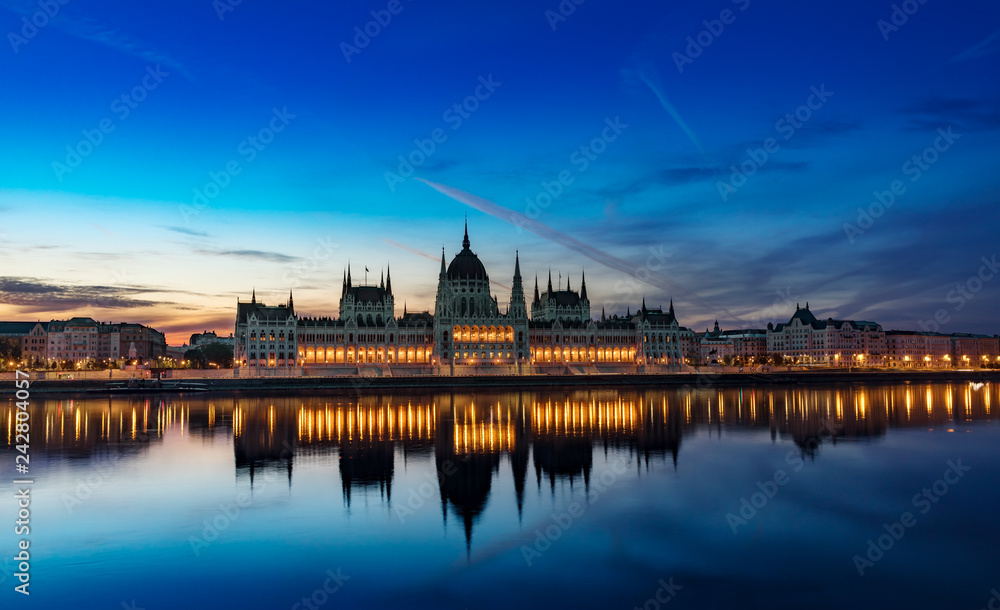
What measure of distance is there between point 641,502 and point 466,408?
36486 millimetres

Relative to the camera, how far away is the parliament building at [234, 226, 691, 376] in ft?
421

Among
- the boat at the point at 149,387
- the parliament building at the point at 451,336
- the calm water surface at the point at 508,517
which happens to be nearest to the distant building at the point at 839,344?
the parliament building at the point at 451,336

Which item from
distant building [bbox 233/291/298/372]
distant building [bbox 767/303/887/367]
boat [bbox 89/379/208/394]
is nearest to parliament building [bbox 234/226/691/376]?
distant building [bbox 233/291/298/372]

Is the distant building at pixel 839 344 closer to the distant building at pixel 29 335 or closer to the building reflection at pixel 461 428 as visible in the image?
the building reflection at pixel 461 428

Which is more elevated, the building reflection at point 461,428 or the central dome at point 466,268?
the central dome at point 466,268

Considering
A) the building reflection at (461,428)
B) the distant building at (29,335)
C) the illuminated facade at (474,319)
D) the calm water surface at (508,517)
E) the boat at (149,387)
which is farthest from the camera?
the distant building at (29,335)

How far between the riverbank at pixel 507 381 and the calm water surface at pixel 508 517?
142 feet

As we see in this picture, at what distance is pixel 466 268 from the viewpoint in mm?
142375

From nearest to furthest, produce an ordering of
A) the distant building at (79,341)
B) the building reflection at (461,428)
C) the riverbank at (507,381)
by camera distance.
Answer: the building reflection at (461,428), the riverbank at (507,381), the distant building at (79,341)

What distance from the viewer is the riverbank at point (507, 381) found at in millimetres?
82375

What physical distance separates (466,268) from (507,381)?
4589cm

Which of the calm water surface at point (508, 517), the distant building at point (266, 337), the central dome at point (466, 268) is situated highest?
the central dome at point (466, 268)

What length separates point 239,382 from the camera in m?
87.7

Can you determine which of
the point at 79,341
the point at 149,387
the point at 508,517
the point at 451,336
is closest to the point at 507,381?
the point at 451,336
